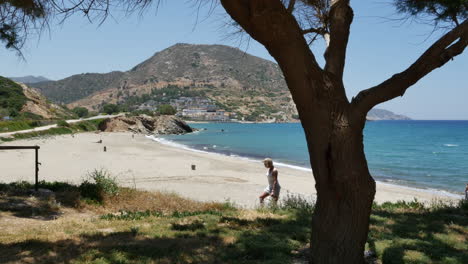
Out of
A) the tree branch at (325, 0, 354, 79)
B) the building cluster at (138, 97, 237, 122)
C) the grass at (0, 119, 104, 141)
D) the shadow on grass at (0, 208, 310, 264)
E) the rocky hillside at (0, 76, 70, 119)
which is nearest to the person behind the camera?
the tree branch at (325, 0, 354, 79)

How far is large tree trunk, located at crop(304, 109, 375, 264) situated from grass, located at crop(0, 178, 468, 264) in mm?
734

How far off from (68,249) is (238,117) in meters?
183

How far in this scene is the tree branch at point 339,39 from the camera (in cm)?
357

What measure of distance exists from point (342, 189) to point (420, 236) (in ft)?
7.40

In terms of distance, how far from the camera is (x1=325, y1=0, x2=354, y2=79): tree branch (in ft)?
11.7

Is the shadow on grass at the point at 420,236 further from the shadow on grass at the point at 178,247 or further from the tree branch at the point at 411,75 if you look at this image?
the tree branch at the point at 411,75

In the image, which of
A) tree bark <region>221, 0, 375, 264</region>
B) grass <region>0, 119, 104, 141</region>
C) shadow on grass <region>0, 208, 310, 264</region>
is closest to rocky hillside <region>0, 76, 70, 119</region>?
grass <region>0, 119, 104, 141</region>

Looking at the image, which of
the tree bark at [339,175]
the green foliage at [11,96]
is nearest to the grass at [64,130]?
the green foliage at [11,96]

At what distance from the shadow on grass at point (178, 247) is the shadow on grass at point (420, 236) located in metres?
0.96

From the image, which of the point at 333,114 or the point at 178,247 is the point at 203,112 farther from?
the point at 333,114

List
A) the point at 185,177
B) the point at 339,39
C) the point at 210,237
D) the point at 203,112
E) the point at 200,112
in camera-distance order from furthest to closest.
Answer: the point at 203,112
the point at 200,112
the point at 185,177
the point at 210,237
the point at 339,39

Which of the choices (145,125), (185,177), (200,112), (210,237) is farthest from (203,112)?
(210,237)

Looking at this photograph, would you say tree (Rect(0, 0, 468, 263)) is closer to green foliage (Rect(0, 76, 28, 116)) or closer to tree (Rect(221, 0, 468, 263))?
tree (Rect(221, 0, 468, 263))

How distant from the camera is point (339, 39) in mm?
3621
